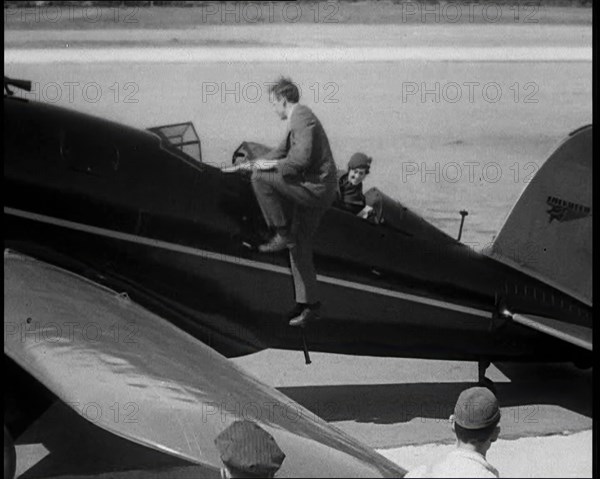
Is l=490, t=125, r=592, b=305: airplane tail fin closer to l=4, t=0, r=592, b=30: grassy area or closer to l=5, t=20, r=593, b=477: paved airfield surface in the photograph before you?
l=5, t=20, r=593, b=477: paved airfield surface

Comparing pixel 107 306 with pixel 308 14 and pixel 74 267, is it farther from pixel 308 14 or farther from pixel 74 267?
pixel 308 14

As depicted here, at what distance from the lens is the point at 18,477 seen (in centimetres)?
431

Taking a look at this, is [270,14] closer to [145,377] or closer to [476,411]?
[145,377]

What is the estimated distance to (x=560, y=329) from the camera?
16.9 ft

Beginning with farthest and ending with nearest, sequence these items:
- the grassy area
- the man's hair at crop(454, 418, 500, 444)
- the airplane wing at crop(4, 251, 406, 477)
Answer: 1. the grassy area
2. the airplane wing at crop(4, 251, 406, 477)
3. the man's hair at crop(454, 418, 500, 444)

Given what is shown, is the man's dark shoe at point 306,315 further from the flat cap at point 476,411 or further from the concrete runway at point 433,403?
the flat cap at point 476,411

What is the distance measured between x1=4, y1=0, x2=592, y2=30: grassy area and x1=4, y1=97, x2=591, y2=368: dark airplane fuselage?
12.2 metres

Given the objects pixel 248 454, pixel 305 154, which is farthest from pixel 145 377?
pixel 248 454

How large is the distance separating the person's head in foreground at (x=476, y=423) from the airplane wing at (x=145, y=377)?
79 cm

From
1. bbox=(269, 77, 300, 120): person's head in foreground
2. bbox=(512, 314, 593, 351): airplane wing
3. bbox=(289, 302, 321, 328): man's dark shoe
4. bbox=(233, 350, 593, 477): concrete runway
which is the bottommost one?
bbox=(233, 350, 593, 477): concrete runway

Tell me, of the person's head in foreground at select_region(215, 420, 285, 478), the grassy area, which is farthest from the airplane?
the grassy area

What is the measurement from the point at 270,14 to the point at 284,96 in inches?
539

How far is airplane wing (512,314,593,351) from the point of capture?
16.8 ft

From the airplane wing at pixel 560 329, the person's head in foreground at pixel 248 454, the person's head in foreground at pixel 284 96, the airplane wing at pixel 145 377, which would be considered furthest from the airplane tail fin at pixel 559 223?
the person's head in foreground at pixel 248 454
